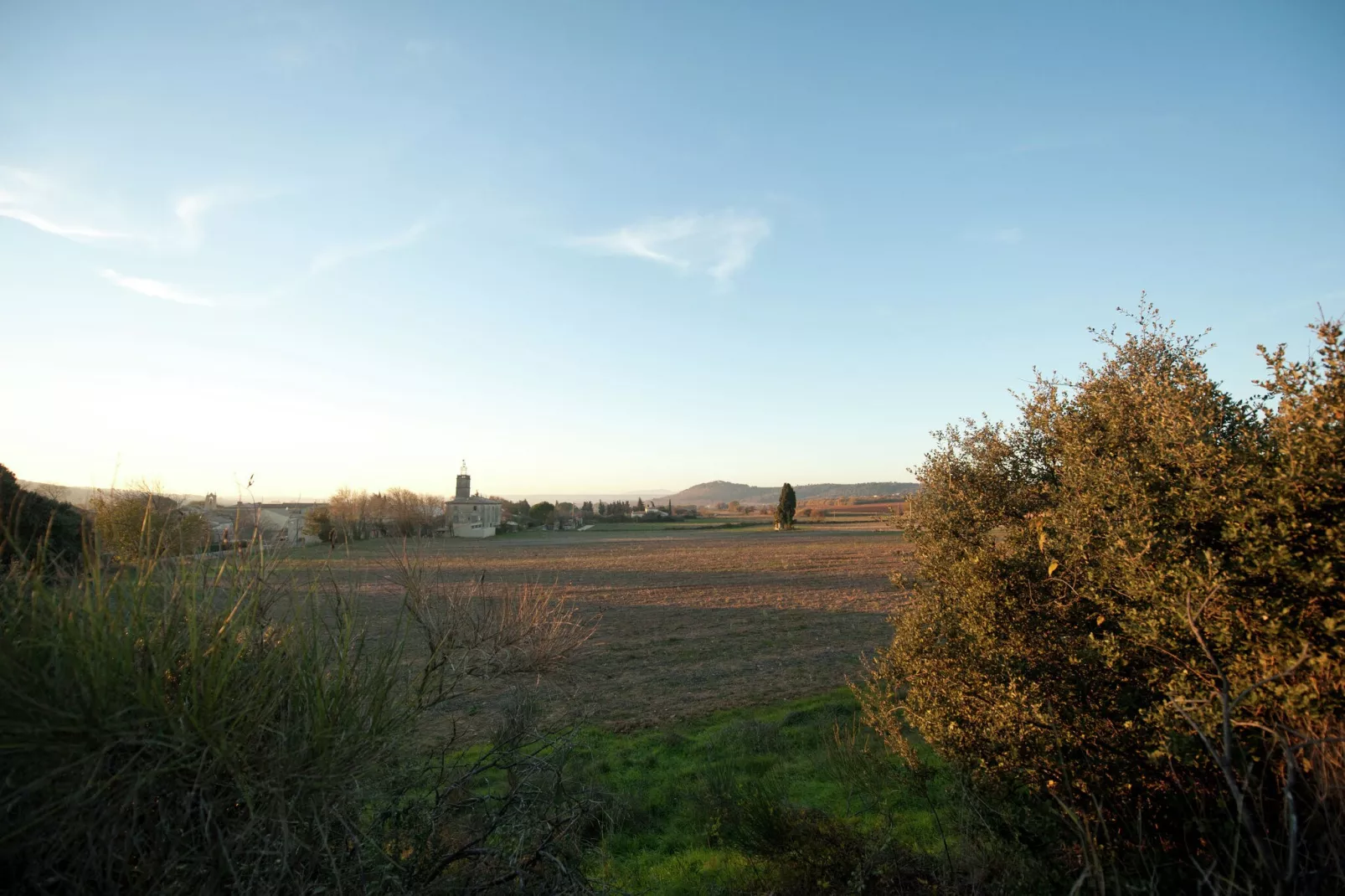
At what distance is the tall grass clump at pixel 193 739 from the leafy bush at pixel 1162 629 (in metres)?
4.07

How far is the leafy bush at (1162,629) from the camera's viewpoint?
407cm

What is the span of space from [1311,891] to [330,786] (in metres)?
4.92

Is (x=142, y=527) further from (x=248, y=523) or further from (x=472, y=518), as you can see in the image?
(x=472, y=518)

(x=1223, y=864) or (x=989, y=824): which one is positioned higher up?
(x=1223, y=864)

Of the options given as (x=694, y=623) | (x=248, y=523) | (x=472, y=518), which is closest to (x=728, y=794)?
(x=248, y=523)

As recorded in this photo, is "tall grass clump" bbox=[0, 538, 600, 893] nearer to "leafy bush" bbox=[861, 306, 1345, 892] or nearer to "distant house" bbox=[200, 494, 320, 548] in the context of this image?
"distant house" bbox=[200, 494, 320, 548]

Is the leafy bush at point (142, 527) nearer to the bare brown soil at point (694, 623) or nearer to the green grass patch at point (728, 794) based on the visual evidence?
the bare brown soil at point (694, 623)

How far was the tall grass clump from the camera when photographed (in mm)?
3053

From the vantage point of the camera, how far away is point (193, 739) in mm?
3373

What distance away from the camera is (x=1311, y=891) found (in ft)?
9.43

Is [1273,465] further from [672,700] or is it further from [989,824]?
[672,700]

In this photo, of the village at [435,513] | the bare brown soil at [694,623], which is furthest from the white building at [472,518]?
the bare brown soil at [694,623]

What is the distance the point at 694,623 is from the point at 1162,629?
67.4 feet

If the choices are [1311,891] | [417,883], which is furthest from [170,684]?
[1311,891]
